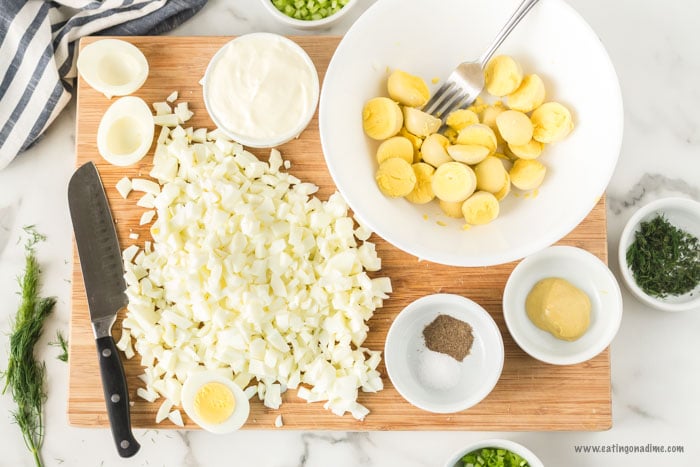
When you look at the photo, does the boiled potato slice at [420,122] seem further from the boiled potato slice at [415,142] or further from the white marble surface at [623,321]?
the white marble surface at [623,321]

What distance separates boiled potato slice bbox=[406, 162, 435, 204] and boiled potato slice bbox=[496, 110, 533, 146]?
206mm

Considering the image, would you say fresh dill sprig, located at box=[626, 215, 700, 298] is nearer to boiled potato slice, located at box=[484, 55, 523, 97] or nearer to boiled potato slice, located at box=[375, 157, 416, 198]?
boiled potato slice, located at box=[484, 55, 523, 97]

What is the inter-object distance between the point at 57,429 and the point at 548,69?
179 cm

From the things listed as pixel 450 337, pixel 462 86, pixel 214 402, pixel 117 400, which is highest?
pixel 462 86

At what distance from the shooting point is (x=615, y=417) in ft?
6.88

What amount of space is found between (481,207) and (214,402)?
0.88m

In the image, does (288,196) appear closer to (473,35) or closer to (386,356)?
(386,356)

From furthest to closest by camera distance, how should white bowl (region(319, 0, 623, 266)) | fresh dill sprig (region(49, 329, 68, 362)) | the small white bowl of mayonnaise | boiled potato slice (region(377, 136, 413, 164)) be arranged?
fresh dill sprig (region(49, 329, 68, 362)) < the small white bowl of mayonnaise < boiled potato slice (region(377, 136, 413, 164)) < white bowl (region(319, 0, 623, 266))

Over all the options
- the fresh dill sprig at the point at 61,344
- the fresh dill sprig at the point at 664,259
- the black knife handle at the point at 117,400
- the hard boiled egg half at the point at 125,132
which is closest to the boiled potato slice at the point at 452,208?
the fresh dill sprig at the point at 664,259

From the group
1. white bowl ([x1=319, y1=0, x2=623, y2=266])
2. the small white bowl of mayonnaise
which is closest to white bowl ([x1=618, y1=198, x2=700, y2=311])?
white bowl ([x1=319, y1=0, x2=623, y2=266])

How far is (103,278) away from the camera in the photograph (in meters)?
1.92

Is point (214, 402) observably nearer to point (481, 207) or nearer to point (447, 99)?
point (481, 207)

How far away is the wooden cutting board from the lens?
1928mm

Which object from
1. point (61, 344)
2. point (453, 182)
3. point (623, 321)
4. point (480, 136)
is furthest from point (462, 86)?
point (61, 344)
